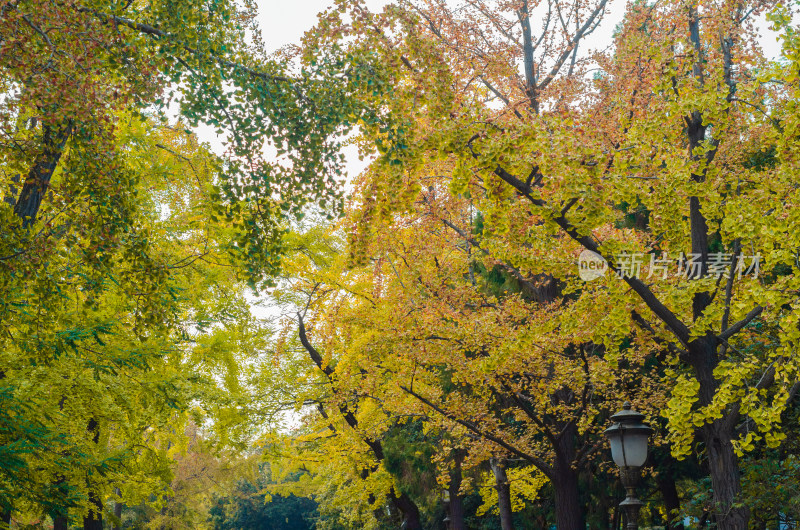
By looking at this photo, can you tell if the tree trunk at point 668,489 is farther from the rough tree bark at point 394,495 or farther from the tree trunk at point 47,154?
the tree trunk at point 47,154

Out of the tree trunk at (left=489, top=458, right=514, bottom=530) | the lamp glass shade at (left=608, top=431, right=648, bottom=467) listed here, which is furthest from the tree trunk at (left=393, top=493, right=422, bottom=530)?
→ the lamp glass shade at (left=608, top=431, right=648, bottom=467)

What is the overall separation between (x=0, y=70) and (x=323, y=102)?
2.94 meters

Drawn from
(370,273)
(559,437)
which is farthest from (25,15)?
(370,273)

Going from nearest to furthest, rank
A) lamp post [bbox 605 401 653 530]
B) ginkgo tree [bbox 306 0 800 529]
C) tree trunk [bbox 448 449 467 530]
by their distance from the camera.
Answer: ginkgo tree [bbox 306 0 800 529]
lamp post [bbox 605 401 653 530]
tree trunk [bbox 448 449 467 530]

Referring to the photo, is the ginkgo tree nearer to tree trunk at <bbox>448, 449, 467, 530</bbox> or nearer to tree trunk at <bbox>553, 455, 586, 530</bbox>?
tree trunk at <bbox>553, 455, 586, 530</bbox>

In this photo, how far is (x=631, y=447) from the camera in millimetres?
8117

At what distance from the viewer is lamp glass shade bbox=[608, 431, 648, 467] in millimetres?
8102

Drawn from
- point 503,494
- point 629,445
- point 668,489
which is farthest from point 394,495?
point 629,445

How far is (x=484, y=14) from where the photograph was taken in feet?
42.3

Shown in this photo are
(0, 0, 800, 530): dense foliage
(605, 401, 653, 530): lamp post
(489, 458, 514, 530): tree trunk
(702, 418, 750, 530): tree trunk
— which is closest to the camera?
(0, 0, 800, 530): dense foliage

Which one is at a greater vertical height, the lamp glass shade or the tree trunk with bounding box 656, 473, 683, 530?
the lamp glass shade

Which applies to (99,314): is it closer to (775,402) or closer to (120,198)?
(120,198)

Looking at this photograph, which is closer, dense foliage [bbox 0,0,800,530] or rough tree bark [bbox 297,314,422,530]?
dense foliage [bbox 0,0,800,530]

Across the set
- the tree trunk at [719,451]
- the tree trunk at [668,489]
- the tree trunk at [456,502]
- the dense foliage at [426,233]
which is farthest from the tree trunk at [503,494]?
the tree trunk at [719,451]
